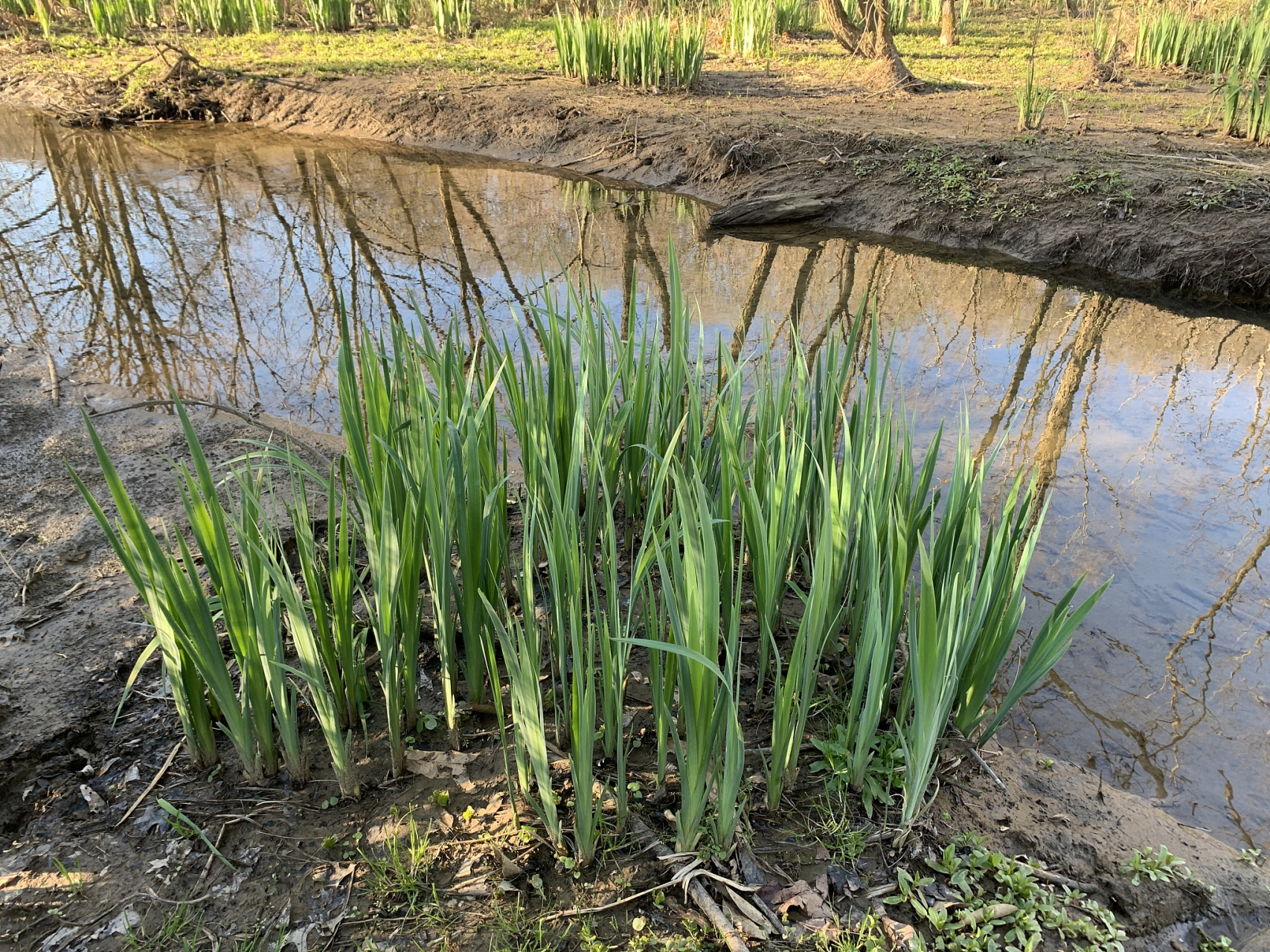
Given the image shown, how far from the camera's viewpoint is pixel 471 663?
1.76m

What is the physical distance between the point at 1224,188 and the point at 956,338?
236 centimetres

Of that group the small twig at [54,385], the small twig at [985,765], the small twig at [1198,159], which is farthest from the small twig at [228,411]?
the small twig at [1198,159]

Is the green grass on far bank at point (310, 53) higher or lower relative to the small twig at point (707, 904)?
higher

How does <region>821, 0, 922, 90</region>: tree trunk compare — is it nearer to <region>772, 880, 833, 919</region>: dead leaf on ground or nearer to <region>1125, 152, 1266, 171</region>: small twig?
<region>1125, 152, 1266, 171</region>: small twig

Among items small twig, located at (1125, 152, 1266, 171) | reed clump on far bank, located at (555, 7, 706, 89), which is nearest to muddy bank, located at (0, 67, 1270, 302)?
small twig, located at (1125, 152, 1266, 171)

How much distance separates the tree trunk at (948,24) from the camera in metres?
11.8

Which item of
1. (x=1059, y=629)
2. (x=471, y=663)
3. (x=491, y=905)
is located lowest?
(x=491, y=905)

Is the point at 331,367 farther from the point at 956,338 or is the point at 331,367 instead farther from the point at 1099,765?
the point at 1099,765

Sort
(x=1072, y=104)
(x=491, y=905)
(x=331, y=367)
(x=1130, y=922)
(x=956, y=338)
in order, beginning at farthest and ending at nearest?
(x=1072, y=104) < (x=956, y=338) < (x=331, y=367) < (x=1130, y=922) < (x=491, y=905)

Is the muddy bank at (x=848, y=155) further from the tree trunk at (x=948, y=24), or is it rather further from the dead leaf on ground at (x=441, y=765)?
the dead leaf on ground at (x=441, y=765)

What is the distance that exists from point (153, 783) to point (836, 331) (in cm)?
256

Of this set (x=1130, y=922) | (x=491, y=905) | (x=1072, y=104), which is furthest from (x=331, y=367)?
(x=1072, y=104)

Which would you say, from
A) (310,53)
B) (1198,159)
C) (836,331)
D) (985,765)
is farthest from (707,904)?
(310,53)

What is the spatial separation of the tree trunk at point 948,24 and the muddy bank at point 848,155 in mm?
4106
